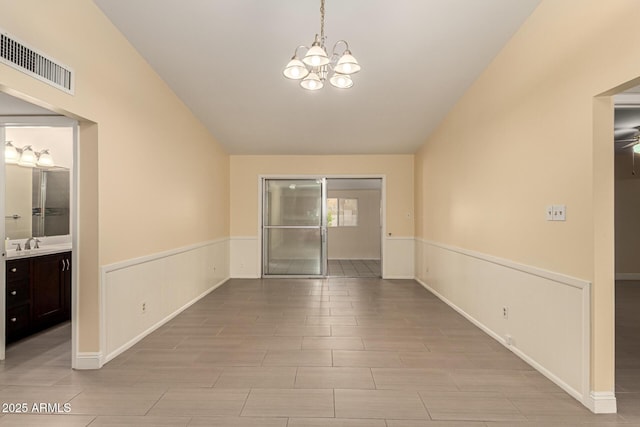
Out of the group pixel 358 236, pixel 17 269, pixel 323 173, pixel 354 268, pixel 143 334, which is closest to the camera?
pixel 17 269

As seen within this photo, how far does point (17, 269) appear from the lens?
3273mm

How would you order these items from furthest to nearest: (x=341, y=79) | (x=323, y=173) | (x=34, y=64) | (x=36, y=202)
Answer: (x=323, y=173), (x=36, y=202), (x=341, y=79), (x=34, y=64)

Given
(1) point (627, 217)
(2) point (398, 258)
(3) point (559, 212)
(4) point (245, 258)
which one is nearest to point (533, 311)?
(3) point (559, 212)

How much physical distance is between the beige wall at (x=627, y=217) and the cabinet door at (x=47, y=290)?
917 cm

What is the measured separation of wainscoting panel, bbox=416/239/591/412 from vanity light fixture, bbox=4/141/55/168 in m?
5.32

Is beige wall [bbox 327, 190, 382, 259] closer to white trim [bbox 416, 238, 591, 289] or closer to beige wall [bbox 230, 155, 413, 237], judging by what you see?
beige wall [bbox 230, 155, 413, 237]

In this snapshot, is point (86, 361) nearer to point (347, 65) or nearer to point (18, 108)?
point (18, 108)

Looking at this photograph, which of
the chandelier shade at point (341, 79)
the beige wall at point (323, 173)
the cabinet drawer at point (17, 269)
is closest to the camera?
the chandelier shade at point (341, 79)

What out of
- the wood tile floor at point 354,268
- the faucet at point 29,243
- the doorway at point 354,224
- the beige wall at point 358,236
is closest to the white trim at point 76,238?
the faucet at point 29,243

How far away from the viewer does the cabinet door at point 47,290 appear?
3471mm

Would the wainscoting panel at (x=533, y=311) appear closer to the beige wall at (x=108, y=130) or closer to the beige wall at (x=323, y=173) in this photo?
the beige wall at (x=323, y=173)

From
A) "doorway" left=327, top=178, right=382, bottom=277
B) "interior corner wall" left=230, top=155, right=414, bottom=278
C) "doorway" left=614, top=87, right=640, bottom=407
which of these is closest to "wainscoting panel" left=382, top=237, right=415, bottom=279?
"interior corner wall" left=230, top=155, right=414, bottom=278

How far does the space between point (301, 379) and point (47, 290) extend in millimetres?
3038

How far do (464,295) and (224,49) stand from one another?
391 cm
